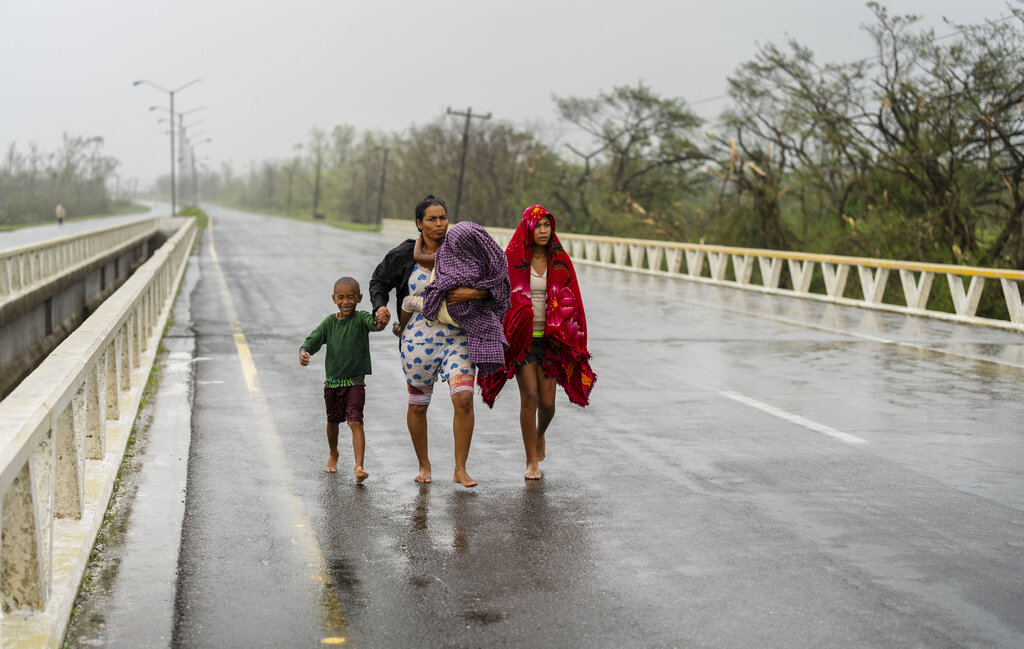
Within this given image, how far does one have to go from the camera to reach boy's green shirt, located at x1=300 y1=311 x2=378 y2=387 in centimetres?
741

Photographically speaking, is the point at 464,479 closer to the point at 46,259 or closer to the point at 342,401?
the point at 342,401

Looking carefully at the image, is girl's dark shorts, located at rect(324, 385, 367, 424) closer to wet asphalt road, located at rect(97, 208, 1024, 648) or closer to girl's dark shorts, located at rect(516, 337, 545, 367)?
wet asphalt road, located at rect(97, 208, 1024, 648)

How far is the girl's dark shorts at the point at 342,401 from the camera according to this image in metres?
7.45

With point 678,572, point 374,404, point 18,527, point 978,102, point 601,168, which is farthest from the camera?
point 601,168

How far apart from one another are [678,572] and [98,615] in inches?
96.6

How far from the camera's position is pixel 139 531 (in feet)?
19.8

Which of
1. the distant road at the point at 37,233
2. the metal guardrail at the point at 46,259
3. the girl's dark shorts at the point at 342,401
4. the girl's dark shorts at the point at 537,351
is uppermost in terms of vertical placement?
the girl's dark shorts at the point at 537,351

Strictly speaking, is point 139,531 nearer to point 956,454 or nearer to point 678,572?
point 678,572

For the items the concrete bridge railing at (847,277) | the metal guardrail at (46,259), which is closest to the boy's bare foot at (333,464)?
the metal guardrail at (46,259)

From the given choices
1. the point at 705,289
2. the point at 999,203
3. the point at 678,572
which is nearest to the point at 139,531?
the point at 678,572

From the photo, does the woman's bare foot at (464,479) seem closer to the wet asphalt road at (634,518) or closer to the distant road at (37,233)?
the wet asphalt road at (634,518)

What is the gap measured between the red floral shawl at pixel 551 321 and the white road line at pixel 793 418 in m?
2.23

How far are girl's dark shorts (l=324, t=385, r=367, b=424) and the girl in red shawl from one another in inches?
30.7

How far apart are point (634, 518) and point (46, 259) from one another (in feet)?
61.2
